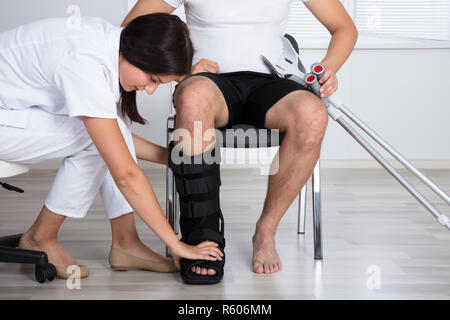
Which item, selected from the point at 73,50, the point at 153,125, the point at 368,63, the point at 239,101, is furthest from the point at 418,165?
the point at 73,50

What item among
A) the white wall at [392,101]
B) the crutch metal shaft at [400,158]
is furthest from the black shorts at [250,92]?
the white wall at [392,101]

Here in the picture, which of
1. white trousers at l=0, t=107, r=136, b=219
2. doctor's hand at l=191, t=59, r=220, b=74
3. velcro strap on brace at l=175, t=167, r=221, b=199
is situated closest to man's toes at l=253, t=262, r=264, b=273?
velcro strap on brace at l=175, t=167, r=221, b=199

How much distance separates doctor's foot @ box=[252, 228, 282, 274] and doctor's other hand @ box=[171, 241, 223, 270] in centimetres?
16

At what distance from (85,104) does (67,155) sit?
0.26 metres

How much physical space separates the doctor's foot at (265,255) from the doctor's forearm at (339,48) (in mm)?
598

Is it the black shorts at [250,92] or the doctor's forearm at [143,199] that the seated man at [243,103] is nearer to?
the black shorts at [250,92]

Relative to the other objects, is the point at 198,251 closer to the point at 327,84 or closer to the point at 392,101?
the point at 327,84

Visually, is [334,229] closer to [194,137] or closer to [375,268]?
[375,268]

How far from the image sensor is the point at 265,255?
168 centimetres

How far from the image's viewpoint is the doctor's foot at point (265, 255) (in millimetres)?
1639

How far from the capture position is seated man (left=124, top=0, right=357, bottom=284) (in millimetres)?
1537

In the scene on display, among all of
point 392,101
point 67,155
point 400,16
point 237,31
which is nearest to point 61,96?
point 67,155

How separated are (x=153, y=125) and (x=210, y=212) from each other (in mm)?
2179

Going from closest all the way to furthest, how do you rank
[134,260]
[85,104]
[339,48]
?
[85,104] < [134,260] < [339,48]
